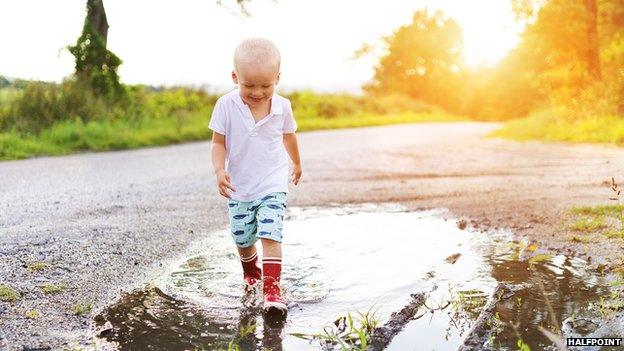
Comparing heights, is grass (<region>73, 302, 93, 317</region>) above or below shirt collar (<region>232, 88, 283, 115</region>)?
below

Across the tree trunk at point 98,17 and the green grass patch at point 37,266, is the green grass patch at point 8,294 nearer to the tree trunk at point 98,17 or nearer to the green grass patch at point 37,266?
the green grass patch at point 37,266

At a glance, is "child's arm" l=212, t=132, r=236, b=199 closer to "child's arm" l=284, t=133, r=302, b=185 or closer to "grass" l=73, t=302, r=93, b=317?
"child's arm" l=284, t=133, r=302, b=185

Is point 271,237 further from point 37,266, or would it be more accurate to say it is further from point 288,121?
point 37,266

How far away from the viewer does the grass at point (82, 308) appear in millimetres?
3568

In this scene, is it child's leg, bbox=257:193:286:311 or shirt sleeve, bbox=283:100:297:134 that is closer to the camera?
child's leg, bbox=257:193:286:311

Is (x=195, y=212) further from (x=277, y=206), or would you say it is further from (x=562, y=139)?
(x=562, y=139)

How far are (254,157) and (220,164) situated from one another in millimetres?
206

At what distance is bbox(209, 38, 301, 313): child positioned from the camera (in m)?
3.90

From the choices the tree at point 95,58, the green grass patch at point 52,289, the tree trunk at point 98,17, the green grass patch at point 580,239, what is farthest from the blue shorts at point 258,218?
the tree trunk at point 98,17

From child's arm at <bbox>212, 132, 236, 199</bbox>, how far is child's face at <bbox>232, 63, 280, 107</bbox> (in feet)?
0.96

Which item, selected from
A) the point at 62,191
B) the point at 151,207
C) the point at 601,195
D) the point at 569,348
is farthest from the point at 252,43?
the point at 62,191

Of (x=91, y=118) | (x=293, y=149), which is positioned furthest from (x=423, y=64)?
(x=293, y=149)

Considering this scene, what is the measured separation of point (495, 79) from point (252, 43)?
55280 millimetres

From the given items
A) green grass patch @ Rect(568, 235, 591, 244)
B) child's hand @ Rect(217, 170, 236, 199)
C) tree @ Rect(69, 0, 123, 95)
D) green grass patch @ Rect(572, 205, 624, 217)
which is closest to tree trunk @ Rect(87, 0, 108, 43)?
tree @ Rect(69, 0, 123, 95)
